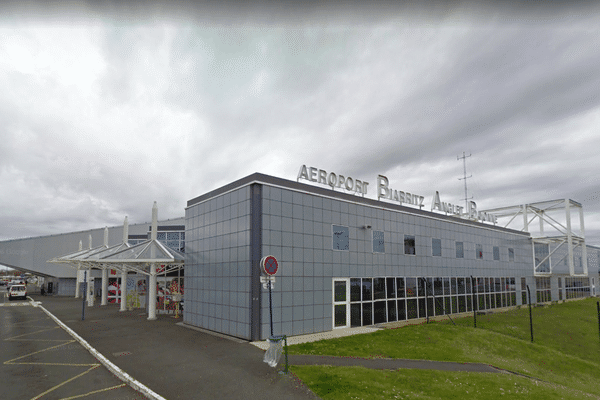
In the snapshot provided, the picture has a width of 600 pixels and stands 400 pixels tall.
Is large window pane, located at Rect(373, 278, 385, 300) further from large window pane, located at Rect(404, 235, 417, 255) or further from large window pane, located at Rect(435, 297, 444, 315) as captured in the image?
large window pane, located at Rect(435, 297, 444, 315)

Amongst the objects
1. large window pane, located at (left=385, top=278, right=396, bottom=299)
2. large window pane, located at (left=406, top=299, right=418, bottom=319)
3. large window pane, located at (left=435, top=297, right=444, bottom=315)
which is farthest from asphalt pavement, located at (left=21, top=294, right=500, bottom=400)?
large window pane, located at (left=435, top=297, right=444, bottom=315)

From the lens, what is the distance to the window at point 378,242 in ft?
96.3

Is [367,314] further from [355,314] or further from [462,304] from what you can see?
[462,304]

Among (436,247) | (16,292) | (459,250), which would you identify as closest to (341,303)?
(436,247)

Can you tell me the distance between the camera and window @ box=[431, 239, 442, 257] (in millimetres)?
35559

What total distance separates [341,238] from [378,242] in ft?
15.3

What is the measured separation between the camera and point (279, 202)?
2297 centimetres

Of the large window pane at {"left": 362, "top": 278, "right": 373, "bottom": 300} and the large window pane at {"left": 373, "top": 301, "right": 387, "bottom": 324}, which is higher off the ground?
the large window pane at {"left": 362, "top": 278, "right": 373, "bottom": 300}

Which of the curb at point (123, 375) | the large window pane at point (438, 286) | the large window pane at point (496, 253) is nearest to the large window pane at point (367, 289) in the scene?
the large window pane at point (438, 286)

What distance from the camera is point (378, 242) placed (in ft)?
97.5

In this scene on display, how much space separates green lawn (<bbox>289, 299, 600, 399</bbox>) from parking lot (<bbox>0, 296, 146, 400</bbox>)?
7.09 metres

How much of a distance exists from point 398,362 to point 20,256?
93067mm

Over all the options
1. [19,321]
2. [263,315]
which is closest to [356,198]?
[263,315]

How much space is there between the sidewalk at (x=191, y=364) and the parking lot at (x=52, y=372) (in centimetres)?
86
